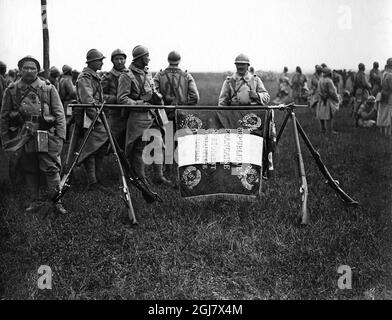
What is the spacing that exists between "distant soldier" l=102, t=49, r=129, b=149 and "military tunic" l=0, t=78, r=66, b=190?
1725 mm

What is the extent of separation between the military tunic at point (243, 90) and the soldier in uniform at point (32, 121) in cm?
309

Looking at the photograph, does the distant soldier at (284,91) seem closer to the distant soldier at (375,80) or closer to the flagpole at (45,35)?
the distant soldier at (375,80)

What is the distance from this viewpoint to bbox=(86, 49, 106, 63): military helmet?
8.55 m

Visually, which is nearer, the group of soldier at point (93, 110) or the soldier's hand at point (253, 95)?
the group of soldier at point (93, 110)

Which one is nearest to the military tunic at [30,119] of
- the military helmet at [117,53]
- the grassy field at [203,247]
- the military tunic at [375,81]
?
the grassy field at [203,247]

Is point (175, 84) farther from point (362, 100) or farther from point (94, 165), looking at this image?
point (362, 100)

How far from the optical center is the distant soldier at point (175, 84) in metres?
9.84

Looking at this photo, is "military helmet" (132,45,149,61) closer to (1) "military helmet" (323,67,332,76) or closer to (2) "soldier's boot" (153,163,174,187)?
(2) "soldier's boot" (153,163,174,187)

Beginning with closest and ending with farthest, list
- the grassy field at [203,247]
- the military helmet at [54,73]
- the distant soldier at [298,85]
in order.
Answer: the grassy field at [203,247] < the military helmet at [54,73] < the distant soldier at [298,85]

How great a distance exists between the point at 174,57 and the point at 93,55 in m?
1.86

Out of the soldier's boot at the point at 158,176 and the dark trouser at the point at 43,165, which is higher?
the dark trouser at the point at 43,165

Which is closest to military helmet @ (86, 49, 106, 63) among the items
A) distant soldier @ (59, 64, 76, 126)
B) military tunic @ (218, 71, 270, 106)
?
military tunic @ (218, 71, 270, 106)
